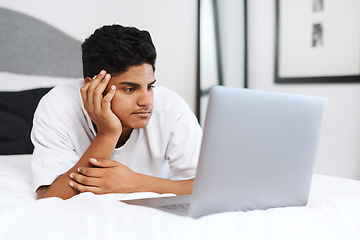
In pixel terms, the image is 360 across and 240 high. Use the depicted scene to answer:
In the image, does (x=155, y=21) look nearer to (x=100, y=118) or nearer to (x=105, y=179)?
(x=100, y=118)

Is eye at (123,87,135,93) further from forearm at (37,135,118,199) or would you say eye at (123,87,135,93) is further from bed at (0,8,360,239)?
bed at (0,8,360,239)

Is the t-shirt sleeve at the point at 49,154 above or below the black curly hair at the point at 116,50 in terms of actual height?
below

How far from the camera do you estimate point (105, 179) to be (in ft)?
3.40

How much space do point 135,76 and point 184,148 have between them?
29 cm

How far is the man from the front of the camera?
1067 millimetres

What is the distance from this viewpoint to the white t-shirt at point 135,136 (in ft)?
3.84

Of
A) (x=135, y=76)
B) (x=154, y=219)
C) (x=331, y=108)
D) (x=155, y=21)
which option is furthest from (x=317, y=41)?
(x=154, y=219)

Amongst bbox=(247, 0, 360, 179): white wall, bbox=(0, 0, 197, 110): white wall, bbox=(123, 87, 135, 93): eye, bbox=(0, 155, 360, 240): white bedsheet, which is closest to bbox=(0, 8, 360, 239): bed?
bbox=(0, 155, 360, 240): white bedsheet

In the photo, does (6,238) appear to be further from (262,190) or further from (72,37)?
(72,37)

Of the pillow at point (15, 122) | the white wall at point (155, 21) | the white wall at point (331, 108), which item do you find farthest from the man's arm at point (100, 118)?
the white wall at point (331, 108)

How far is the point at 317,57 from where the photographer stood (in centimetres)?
266

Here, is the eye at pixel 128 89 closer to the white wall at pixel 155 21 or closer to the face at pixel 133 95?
the face at pixel 133 95

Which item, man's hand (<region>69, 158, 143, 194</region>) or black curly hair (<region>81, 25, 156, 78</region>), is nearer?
man's hand (<region>69, 158, 143, 194</region>)

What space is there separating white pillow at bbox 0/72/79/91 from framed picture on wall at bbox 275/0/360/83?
1.67m
